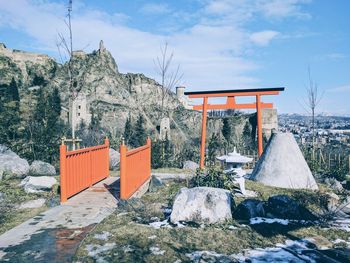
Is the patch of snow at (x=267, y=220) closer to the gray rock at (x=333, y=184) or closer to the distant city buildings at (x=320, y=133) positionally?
the gray rock at (x=333, y=184)

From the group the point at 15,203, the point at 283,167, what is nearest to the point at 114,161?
the point at 15,203

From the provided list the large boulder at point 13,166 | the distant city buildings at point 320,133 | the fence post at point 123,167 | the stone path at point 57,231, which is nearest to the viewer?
the stone path at point 57,231

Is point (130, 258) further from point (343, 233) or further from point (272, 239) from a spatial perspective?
point (343, 233)

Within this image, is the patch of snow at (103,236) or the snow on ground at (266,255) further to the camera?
the patch of snow at (103,236)

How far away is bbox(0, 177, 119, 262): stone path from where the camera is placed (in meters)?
4.23

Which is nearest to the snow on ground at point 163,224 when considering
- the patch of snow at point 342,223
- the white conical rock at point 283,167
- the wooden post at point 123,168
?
the wooden post at point 123,168

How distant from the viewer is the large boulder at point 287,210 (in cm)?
663

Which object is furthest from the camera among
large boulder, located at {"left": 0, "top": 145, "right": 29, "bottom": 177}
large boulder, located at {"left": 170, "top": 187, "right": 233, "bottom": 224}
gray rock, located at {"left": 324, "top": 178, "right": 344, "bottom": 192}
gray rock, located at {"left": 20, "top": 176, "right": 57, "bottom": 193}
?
large boulder, located at {"left": 0, "top": 145, "right": 29, "bottom": 177}

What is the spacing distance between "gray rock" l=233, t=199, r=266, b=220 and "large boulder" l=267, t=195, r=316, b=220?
285 millimetres

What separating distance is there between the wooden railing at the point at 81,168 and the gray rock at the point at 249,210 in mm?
3841

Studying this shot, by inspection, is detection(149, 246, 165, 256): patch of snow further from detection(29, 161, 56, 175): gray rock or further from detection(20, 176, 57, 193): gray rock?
detection(29, 161, 56, 175): gray rock

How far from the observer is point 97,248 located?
4535 mm

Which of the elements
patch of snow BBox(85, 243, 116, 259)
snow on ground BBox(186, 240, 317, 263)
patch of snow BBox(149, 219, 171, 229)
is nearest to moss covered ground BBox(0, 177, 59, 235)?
patch of snow BBox(85, 243, 116, 259)

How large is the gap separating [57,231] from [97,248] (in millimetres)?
1040
